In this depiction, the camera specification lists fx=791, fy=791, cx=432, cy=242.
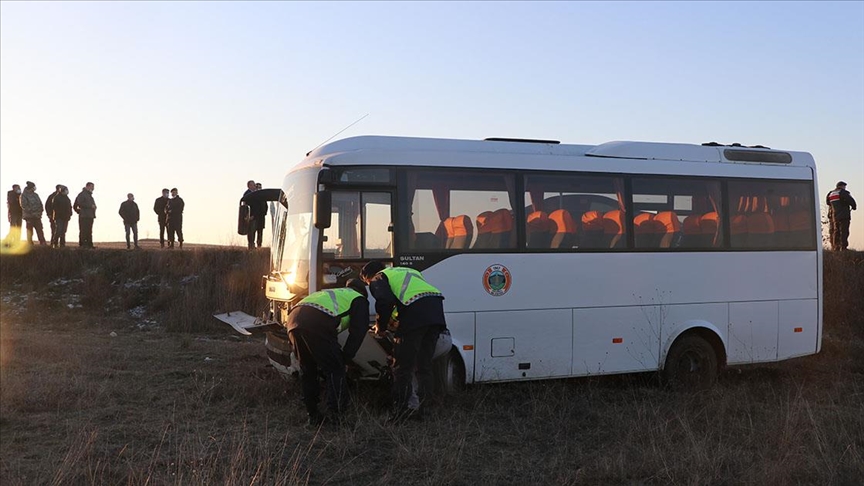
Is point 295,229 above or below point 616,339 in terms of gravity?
above

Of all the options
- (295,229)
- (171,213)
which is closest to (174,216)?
(171,213)

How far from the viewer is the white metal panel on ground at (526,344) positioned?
31.8 feet

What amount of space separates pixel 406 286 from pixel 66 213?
15.6 m

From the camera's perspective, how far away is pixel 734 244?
1099 centimetres

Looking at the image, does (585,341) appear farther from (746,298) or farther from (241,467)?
(241,467)

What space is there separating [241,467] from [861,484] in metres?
5.10

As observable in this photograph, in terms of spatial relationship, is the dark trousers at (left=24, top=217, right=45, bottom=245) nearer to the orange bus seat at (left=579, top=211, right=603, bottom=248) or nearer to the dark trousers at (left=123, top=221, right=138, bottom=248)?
the dark trousers at (left=123, top=221, right=138, bottom=248)

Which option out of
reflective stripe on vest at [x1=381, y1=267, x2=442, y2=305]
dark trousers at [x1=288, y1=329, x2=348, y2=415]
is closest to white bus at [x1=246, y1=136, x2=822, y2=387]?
reflective stripe on vest at [x1=381, y1=267, x2=442, y2=305]

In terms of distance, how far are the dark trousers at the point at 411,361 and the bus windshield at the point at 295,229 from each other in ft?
4.80

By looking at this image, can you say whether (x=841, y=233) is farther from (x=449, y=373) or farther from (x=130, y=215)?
(x=130, y=215)

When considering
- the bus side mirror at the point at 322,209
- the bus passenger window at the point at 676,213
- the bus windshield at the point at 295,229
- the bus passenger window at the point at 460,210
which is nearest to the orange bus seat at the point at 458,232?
the bus passenger window at the point at 460,210

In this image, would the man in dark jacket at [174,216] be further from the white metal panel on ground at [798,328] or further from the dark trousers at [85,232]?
the white metal panel on ground at [798,328]

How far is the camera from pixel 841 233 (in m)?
19.5

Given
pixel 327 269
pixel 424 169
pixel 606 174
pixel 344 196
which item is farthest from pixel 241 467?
pixel 606 174
